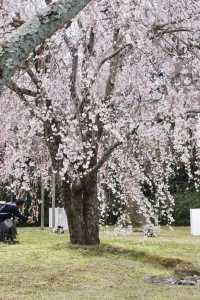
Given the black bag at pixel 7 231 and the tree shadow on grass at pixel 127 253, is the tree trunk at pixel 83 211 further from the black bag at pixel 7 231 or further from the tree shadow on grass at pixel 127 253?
the black bag at pixel 7 231

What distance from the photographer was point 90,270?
11898 mm

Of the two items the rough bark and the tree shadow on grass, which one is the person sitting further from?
the rough bark

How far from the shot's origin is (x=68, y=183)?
1516 cm

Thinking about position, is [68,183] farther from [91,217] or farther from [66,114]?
[66,114]

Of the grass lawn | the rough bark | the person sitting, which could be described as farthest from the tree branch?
the rough bark

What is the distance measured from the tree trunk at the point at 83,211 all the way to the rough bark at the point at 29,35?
10.9 meters

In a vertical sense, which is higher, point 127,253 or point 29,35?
point 29,35

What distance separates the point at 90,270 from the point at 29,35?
28.2ft

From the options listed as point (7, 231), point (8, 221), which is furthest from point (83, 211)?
point (7, 231)

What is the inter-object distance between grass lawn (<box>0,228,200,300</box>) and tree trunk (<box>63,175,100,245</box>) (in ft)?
1.34

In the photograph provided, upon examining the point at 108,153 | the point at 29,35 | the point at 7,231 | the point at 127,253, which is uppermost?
the point at 108,153

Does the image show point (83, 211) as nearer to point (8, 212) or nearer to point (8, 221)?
point (8, 221)

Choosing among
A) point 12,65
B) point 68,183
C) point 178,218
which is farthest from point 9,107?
point 178,218

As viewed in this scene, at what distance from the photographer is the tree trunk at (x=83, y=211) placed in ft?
49.0
